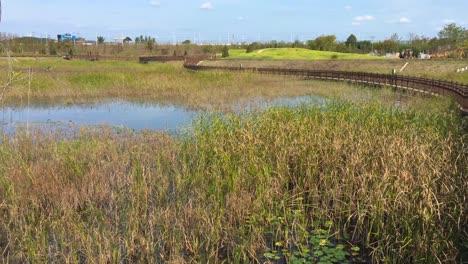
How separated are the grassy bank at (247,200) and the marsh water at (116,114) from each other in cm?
646

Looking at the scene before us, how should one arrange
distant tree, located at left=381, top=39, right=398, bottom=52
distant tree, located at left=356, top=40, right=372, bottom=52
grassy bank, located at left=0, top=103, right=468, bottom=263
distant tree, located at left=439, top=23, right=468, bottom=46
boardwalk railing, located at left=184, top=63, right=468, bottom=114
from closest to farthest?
1. grassy bank, located at left=0, top=103, right=468, bottom=263
2. boardwalk railing, located at left=184, top=63, right=468, bottom=114
3. distant tree, located at left=439, top=23, right=468, bottom=46
4. distant tree, located at left=381, top=39, right=398, bottom=52
5. distant tree, located at left=356, top=40, right=372, bottom=52

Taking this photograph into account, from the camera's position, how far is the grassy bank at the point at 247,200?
5.29 m

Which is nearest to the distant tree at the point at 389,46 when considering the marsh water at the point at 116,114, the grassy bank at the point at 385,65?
the grassy bank at the point at 385,65

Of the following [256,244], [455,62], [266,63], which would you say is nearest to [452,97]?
[256,244]

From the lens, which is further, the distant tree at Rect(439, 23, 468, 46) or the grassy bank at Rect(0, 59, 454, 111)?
the distant tree at Rect(439, 23, 468, 46)

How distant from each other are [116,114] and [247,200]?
1445 centimetres

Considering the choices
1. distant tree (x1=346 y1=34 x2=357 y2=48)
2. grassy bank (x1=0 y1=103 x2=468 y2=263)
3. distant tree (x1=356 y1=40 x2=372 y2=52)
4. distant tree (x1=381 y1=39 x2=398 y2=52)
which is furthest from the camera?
distant tree (x1=346 y1=34 x2=357 y2=48)

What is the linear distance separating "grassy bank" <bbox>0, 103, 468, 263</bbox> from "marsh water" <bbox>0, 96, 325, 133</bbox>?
21.2 ft

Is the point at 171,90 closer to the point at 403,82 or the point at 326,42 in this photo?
the point at 403,82

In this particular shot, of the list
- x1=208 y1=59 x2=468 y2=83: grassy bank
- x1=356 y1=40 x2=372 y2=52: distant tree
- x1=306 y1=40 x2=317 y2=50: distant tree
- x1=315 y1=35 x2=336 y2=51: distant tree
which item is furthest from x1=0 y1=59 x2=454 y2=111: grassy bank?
x1=356 y1=40 x2=372 y2=52: distant tree

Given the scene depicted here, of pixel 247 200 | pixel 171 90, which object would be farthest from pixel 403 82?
pixel 247 200

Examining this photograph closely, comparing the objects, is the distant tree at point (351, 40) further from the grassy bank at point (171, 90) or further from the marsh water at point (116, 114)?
the marsh water at point (116, 114)

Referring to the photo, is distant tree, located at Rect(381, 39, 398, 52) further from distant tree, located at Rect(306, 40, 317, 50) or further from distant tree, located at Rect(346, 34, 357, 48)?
distant tree, located at Rect(306, 40, 317, 50)

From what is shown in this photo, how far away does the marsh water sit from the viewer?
1609 cm
